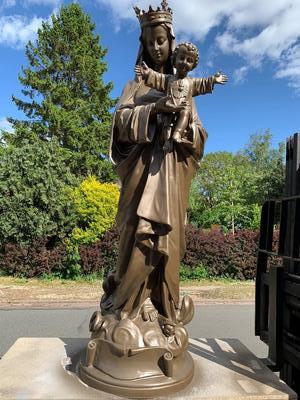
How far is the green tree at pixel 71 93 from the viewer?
1969 centimetres

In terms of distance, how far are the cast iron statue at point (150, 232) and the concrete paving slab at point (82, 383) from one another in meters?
0.15

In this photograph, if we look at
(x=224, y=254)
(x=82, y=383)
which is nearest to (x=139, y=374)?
(x=82, y=383)

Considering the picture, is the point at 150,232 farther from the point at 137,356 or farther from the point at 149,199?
the point at 137,356

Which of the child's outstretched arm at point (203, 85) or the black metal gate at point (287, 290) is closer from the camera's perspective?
the child's outstretched arm at point (203, 85)

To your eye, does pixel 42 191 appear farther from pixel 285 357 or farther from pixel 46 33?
pixel 46 33

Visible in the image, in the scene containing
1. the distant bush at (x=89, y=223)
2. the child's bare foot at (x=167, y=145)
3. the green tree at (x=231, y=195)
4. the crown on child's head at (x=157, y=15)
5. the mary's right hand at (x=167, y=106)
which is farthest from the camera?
the green tree at (x=231, y=195)

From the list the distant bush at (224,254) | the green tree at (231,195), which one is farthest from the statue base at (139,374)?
the green tree at (231,195)

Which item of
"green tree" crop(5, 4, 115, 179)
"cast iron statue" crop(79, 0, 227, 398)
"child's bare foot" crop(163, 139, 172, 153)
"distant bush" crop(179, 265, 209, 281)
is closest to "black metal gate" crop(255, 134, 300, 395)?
"cast iron statue" crop(79, 0, 227, 398)

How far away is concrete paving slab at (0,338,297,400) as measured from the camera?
8.54 ft

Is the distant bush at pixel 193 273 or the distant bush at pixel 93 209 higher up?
the distant bush at pixel 93 209

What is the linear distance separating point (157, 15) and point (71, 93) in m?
18.6

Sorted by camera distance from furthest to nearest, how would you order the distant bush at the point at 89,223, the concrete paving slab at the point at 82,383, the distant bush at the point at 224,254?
the distant bush at the point at 224,254 → the distant bush at the point at 89,223 → the concrete paving slab at the point at 82,383

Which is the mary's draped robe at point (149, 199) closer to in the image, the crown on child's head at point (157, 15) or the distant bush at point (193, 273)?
the crown on child's head at point (157, 15)

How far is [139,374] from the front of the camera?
271 centimetres
